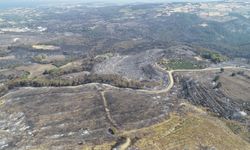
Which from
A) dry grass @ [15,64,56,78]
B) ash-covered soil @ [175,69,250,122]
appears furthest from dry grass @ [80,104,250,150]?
dry grass @ [15,64,56,78]

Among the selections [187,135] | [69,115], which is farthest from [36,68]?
[187,135]

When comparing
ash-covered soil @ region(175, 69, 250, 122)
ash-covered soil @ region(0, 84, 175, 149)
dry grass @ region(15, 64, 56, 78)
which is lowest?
dry grass @ region(15, 64, 56, 78)

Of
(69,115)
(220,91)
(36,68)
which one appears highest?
(69,115)

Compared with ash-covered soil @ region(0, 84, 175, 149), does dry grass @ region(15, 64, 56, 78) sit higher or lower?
lower

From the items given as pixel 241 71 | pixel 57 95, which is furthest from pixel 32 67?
pixel 241 71

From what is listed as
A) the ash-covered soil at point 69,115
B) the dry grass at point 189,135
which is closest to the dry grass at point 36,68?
the ash-covered soil at point 69,115

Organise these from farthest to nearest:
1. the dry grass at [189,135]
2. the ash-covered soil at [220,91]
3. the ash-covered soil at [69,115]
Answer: the ash-covered soil at [220,91]
the ash-covered soil at [69,115]
the dry grass at [189,135]

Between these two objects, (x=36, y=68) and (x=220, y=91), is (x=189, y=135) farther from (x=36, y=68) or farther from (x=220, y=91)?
(x=36, y=68)

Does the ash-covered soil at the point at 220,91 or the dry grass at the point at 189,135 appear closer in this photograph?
the dry grass at the point at 189,135

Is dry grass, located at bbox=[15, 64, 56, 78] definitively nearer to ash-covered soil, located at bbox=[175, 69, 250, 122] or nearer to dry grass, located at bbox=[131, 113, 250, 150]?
ash-covered soil, located at bbox=[175, 69, 250, 122]

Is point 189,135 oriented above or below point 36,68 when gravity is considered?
above

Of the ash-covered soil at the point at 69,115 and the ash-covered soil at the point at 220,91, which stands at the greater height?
the ash-covered soil at the point at 69,115

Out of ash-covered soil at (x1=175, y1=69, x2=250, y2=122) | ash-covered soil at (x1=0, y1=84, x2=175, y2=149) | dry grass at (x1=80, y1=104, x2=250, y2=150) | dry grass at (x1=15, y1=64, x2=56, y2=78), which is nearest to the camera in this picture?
dry grass at (x1=80, y1=104, x2=250, y2=150)

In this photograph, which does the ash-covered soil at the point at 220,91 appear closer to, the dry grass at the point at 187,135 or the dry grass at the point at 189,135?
the dry grass at the point at 187,135
